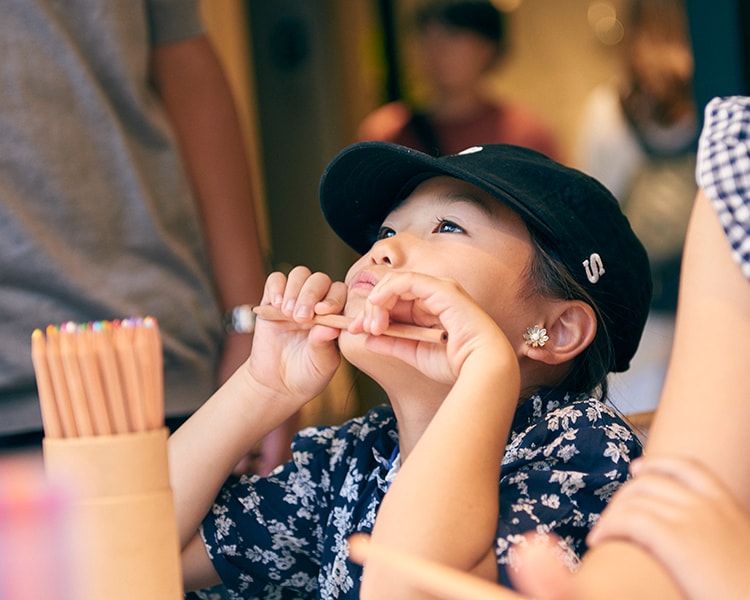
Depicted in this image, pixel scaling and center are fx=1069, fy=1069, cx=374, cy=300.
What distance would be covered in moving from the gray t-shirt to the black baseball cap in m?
0.23

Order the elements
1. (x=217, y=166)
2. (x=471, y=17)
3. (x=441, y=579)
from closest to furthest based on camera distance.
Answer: (x=441, y=579)
(x=217, y=166)
(x=471, y=17)

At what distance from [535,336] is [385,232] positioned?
217mm

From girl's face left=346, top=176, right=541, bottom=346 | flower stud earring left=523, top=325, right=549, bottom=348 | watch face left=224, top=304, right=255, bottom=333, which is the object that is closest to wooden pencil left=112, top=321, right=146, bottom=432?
girl's face left=346, top=176, right=541, bottom=346

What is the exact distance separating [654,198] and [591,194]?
205cm

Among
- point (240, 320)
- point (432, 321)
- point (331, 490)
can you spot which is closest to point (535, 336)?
point (432, 321)

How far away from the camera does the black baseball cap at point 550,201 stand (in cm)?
111

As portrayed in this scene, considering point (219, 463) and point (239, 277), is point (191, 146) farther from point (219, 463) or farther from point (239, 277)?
point (219, 463)

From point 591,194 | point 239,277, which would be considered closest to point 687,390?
point 591,194

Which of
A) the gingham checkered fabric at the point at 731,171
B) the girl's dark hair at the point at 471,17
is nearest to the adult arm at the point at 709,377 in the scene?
the gingham checkered fabric at the point at 731,171

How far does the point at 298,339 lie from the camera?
122 centimetres

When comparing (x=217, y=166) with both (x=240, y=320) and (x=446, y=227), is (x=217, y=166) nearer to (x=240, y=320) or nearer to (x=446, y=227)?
(x=240, y=320)

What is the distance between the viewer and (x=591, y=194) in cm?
113

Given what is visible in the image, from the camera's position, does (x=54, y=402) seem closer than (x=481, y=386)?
Yes

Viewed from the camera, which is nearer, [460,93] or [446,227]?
[446,227]
